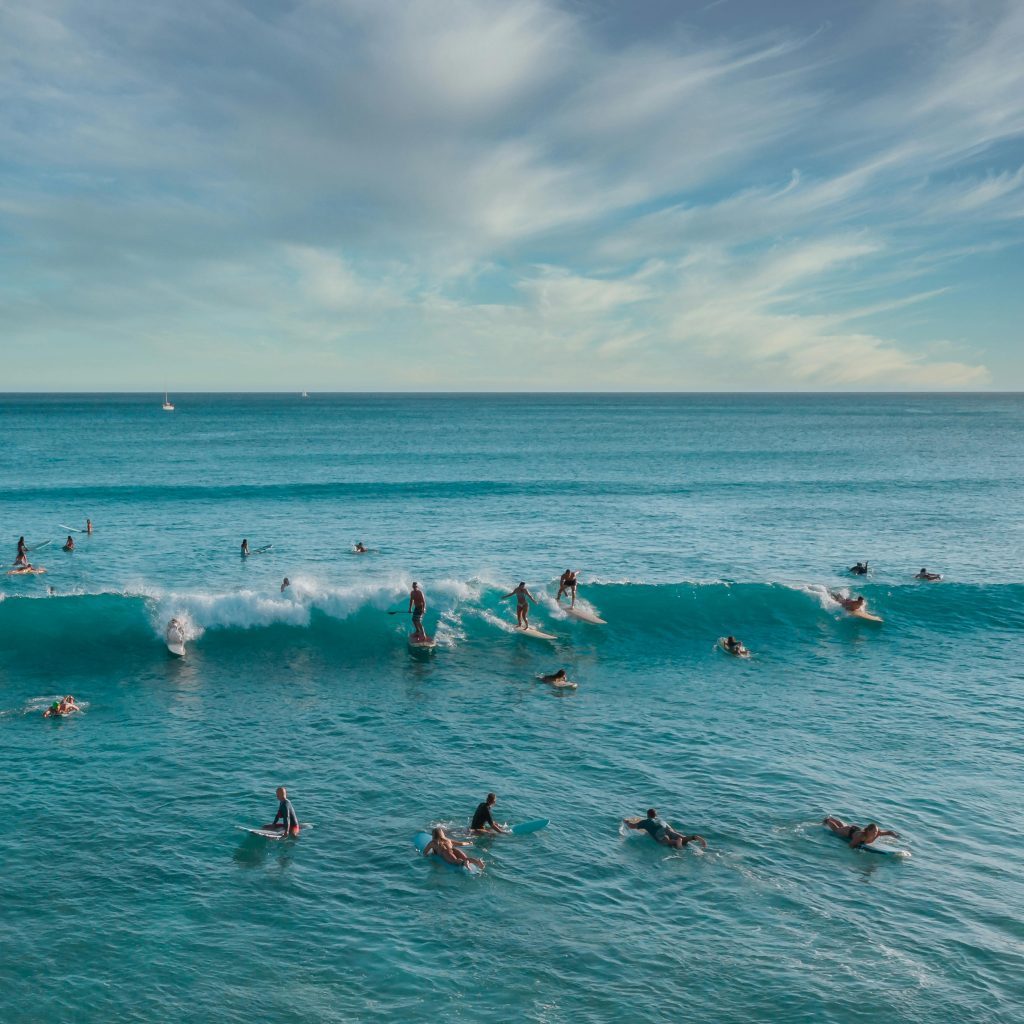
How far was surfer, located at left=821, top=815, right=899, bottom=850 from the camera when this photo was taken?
677 inches

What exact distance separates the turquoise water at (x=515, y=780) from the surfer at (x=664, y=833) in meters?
0.37

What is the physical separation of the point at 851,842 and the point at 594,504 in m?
48.7

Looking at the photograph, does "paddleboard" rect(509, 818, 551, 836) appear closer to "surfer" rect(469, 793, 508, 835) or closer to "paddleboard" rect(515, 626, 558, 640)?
"surfer" rect(469, 793, 508, 835)

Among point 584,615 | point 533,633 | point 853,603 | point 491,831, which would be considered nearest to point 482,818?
point 491,831

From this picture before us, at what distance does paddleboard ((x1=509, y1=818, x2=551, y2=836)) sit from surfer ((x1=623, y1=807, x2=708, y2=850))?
2032 mm

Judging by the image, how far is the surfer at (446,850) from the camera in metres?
16.4

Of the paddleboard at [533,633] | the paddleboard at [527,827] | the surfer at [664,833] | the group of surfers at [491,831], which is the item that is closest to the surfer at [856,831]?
the group of surfers at [491,831]

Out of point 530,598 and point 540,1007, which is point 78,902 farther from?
point 530,598

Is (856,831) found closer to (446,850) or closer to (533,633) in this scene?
(446,850)

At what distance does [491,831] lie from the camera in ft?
58.4

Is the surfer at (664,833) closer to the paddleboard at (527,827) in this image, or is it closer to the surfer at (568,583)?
the paddleboard at (527,827)

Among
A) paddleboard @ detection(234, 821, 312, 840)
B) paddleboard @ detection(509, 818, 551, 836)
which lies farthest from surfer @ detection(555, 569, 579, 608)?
paddleboard @ detection(234, 821, 312, 840)

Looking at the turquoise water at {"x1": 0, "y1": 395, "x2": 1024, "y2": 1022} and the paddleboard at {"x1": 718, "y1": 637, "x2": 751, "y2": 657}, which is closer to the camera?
the turquoise water at {"x1": 0, "y1": 395, "x2": 1024, "y2": 1022}

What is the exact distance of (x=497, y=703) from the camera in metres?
25.6
